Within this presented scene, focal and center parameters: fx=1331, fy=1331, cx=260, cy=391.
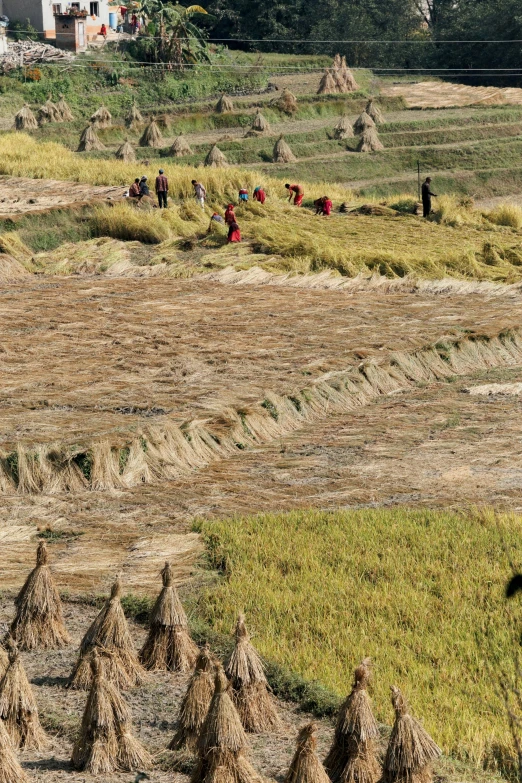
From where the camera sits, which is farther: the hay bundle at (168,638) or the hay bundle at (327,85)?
the hay bundle at (327,85)

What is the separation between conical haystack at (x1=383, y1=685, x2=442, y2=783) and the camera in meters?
6.42

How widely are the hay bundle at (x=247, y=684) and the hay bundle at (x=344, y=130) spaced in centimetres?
2737

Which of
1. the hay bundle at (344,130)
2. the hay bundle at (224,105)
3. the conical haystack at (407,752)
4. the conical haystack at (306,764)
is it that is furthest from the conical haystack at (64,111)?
the conical haystack at (306,764)

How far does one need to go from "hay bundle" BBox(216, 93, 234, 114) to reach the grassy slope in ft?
87.5

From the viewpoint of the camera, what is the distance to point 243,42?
48.8 m

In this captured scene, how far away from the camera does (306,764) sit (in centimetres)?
621

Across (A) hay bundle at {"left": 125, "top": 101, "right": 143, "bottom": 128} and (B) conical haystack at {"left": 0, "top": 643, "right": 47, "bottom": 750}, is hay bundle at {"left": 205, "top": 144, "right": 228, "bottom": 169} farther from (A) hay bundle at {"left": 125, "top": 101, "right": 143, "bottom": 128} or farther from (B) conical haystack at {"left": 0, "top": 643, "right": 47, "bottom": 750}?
(B) conical haystack at {"left": 0, "top": 643, "right": 47, "bottom": 750}

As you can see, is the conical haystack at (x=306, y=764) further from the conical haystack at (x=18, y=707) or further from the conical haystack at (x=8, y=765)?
the conical haystack at (x=18, y=707)

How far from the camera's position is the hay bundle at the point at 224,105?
3600 centimetres

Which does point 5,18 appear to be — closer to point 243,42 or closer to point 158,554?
point 243,42

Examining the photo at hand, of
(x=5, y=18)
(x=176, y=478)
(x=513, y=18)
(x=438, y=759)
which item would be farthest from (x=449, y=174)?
(x=438, y=759)

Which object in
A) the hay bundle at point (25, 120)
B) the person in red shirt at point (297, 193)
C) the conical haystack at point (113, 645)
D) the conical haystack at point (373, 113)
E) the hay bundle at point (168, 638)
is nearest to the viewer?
the conical haystack at point (113, 645)

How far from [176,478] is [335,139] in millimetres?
23101

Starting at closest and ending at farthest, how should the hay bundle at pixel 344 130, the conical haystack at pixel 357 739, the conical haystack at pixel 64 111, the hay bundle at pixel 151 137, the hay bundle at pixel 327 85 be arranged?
the conical haystack at pixel 357 739
the hay bundle at pixel 151 137
the hay bundle at pixel 344 130
the conical haystack at pixel 64 111
the hay bundle at pixel 327 85
